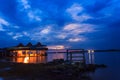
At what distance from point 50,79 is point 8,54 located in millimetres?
53125

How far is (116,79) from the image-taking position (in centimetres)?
3209

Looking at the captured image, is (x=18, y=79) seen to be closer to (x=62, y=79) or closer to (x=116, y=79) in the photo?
(x=62, y=79)

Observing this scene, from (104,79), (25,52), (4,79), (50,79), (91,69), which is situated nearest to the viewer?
(4,79)

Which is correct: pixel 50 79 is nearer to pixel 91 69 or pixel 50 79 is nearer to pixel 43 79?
pixel 43 79

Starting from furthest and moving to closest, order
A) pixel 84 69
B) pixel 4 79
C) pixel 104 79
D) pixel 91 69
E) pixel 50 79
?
pixel 91 69 → pixel 84 69 → pixel 104 79 → pixel 50 79 → pixel 4 79

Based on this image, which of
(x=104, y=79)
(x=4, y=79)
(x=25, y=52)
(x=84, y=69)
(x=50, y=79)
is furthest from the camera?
(x=25, y=52)

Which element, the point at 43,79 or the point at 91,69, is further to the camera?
the point at 91,69

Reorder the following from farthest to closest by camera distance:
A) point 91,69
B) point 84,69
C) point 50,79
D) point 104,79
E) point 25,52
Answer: point 25,52
point 91,69
point 84,69
point 104,79
point 50,79

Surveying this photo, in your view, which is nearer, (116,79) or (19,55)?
(116,79)

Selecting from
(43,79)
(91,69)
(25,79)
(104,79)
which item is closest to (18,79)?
(25,79)

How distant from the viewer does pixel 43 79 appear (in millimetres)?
17234

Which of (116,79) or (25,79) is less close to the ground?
(25,79)

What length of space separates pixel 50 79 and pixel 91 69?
2320 centimetres

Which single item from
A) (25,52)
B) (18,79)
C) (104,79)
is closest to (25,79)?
(18,79)
